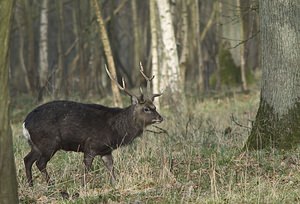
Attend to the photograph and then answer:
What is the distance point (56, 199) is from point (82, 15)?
1879 centimetres

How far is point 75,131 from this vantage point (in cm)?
947

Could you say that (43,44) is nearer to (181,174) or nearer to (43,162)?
(43,162)

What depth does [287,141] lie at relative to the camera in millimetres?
9195

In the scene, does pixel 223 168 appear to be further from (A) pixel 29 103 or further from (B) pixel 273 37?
(A) pixel 29 103

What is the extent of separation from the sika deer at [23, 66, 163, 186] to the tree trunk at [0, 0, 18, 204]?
2588 mm

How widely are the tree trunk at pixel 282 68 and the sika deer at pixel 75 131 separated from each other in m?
2.17

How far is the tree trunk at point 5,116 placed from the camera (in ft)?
20.2

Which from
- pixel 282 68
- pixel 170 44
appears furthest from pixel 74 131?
pixel 170 44

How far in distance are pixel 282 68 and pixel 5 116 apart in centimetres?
429

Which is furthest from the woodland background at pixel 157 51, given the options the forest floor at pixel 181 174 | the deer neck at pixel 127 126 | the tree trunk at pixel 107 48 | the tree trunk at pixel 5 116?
the tree trunk at pixel 5 116

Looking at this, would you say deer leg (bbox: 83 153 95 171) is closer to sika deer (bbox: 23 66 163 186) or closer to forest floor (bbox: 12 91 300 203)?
sika deer (bbox: 23 66 163 186)

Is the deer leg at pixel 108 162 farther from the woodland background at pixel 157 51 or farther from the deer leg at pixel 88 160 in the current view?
the woodland background at pixel 157 51

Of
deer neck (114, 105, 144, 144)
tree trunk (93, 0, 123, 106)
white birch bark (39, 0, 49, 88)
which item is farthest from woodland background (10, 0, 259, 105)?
deer neck (114, 105, 144, 144)

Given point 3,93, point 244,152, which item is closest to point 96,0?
point 244,152
